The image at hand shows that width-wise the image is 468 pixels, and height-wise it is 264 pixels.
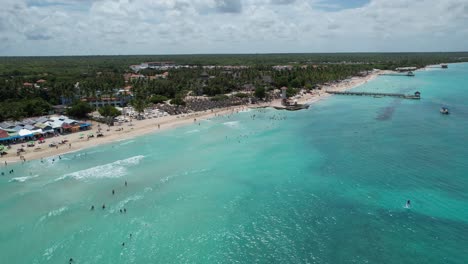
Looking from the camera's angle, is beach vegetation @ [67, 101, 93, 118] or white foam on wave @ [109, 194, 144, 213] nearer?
white foam on wave @ [109, 194, 144, 213]

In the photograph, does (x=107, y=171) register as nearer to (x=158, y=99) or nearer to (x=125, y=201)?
(x=125, y=201)

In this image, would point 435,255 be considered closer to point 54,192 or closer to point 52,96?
point 54,192

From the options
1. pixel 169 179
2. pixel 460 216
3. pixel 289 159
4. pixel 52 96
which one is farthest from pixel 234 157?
pixel 52 96

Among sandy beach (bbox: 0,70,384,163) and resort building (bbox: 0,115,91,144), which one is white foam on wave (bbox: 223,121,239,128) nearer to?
sandy beach (bbox: 0,70,384,163)

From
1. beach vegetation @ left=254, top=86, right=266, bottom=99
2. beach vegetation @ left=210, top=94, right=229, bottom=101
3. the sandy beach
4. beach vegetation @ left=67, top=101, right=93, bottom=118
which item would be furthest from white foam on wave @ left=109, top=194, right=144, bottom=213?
beach vegetation @ left=254, top=86, right=266, bottom=99

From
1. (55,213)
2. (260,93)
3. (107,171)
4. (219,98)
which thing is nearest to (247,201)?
(55,213)
